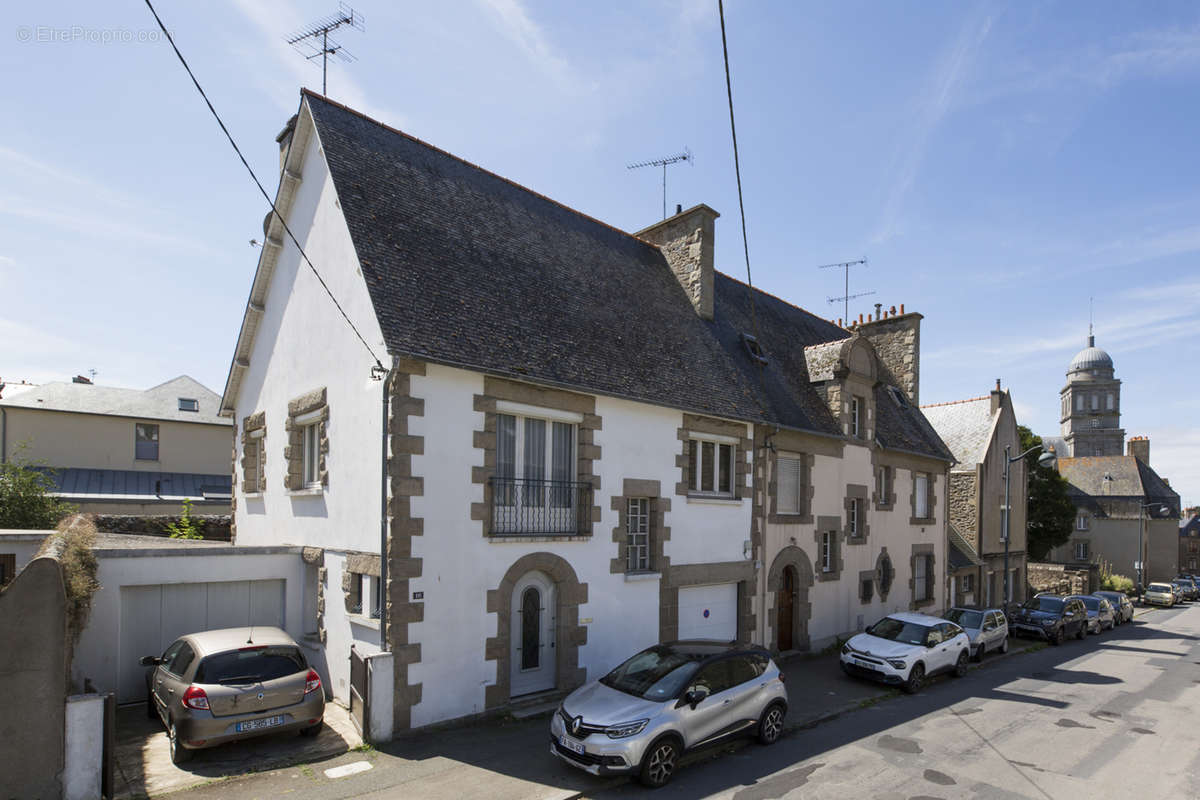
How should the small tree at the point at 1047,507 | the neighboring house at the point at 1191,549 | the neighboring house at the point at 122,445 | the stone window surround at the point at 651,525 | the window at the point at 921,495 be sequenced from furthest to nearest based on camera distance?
the neighboring house at the point at 1191,549 < the small tree at the point at 1047,507 < the neighboring house at the point at 122,445 < the window at the point at 921,495 < the stone window surround at the point at 651,525

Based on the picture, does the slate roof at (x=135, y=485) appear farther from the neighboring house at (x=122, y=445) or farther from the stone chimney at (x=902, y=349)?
the stone chimney at (x=902, y=349)

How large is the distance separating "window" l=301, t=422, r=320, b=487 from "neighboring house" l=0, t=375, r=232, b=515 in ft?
47.8

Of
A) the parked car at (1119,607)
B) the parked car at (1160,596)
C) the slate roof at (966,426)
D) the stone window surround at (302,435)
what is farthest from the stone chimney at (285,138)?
the parked car at (1160,596)

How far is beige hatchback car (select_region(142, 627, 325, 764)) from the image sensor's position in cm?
865

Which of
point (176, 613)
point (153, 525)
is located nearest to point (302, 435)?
point (176, 613)

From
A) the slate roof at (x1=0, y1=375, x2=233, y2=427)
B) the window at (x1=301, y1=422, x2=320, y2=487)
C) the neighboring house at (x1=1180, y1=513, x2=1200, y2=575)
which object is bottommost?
the neighboring house at (x1=1180, y1=513, x2=1200, y2=575)

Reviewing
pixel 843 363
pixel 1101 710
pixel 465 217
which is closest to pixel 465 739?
pixel 465 217

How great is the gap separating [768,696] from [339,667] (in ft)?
22.7

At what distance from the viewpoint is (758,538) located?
1650 centimetres

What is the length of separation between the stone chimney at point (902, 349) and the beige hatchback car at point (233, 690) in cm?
2227

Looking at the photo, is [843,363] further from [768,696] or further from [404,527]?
[404,527]

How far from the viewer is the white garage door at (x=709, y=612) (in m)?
14.7

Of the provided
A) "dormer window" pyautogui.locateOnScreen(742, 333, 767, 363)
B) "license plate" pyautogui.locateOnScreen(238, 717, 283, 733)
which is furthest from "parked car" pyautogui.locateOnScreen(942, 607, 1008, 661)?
"license plate" pyautogui.locateOnScreen(238, 717, 283, 733)

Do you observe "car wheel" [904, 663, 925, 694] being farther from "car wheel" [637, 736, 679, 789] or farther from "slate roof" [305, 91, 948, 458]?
"car wheel" [637, 736, 679, 789]
